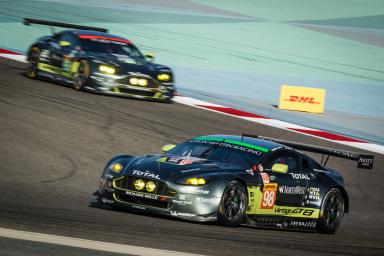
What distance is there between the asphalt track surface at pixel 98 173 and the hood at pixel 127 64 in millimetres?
675

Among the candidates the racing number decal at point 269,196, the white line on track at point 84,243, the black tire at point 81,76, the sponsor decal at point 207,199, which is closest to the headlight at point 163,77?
the black tire at point 81,76

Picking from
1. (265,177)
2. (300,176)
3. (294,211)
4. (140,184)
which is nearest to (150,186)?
(140,184)

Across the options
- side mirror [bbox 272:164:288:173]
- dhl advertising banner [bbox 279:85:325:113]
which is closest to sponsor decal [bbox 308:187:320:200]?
side mirror [bbox 272:164:288:173]

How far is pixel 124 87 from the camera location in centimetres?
1989

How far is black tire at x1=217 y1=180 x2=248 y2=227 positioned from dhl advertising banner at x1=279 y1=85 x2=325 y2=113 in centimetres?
1230

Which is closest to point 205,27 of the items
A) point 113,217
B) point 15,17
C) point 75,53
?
point 15,17

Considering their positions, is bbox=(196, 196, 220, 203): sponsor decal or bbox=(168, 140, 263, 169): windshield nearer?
bbox=(196, 196, 220, 203): sponsor decal

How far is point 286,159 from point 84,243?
182 inches

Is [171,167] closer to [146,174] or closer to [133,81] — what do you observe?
[146,174]

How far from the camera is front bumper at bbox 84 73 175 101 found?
19.8 metres

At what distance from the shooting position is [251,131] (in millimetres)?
18688

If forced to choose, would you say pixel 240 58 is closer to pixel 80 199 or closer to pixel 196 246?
pixel 80 199

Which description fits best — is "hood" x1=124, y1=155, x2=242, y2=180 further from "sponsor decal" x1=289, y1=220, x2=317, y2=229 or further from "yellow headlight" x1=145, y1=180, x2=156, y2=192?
"sponsor decal" x1=289, y1=220, x2=317, y2=229

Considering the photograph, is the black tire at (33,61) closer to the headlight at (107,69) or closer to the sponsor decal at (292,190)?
the headlight at (107,69)
